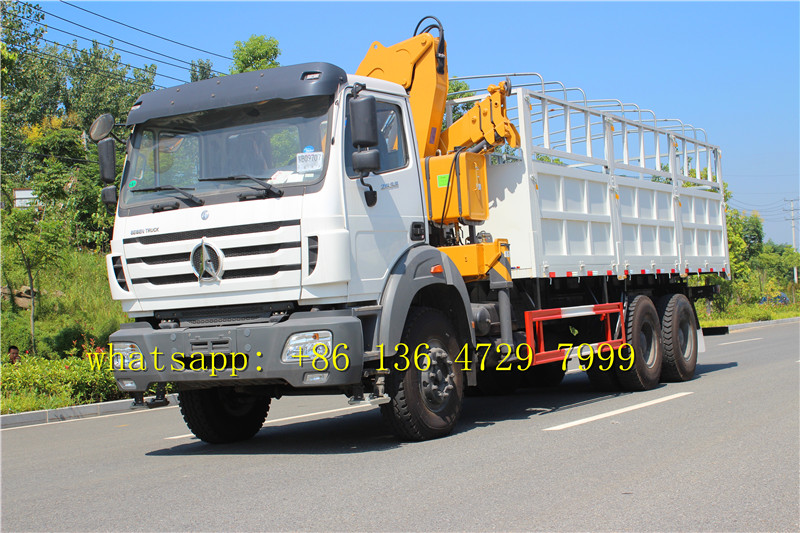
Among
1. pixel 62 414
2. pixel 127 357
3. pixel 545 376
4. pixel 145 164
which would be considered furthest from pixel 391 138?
pixel 62 414

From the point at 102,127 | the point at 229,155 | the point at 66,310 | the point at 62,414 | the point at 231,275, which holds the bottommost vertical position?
the point at 62,414

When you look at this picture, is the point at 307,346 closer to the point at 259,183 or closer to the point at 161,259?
the point at 259,183

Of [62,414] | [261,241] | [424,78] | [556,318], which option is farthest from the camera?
[62,414]

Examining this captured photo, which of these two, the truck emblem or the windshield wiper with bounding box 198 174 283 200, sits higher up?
the windshield wiper with bounding box 198 174 283 200

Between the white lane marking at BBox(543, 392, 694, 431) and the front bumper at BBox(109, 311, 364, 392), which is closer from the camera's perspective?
the front bumper at BBox(109, 311, 364, 392)

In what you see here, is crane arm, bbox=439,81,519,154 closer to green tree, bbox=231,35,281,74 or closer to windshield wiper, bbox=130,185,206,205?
windshield wiper, bbox=130,185,206,205

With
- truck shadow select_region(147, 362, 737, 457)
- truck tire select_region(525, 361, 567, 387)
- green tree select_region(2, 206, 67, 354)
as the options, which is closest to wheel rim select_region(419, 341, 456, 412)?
truck shadow select_region(147, 362, 737, 457)

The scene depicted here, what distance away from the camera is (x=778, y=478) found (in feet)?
18.2

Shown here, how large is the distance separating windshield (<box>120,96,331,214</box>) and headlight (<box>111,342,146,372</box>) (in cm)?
119

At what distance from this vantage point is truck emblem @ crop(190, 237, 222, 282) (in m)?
6.85

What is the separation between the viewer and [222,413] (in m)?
8.21

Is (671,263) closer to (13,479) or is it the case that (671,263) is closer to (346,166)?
(346,166)

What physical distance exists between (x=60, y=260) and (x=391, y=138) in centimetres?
1501

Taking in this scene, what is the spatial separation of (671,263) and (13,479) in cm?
930
